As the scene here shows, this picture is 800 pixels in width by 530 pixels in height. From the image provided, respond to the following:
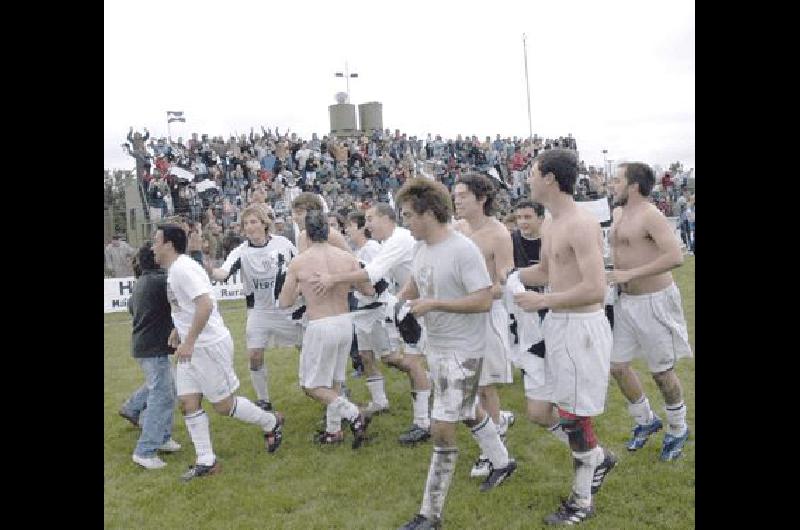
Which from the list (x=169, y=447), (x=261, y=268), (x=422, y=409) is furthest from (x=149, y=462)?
(x=422, y=409)

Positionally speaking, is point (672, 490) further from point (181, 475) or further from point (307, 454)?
point (181, 475)

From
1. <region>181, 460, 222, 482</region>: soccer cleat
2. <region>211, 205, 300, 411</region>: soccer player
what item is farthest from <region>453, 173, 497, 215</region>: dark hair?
<region>181, 460, 222, 482</region>: soccer cleat

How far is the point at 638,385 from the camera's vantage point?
556 centimetres

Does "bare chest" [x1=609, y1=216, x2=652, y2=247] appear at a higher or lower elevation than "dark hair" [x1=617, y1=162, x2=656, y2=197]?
lower

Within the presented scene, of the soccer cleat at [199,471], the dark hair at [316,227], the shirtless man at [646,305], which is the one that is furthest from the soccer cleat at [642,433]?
the soccer cleat at [199,471]

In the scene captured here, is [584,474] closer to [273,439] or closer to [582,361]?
[582,361]

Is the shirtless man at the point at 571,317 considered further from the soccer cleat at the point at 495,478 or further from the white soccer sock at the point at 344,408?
the white soccer sock at the point at 344,408

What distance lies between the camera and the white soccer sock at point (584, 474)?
4344 millimetres

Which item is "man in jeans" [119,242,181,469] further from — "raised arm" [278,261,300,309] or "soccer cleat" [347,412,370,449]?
"soccer cleat" [347,412,370,449]

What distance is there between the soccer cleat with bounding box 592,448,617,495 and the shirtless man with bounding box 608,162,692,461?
0.72 meters

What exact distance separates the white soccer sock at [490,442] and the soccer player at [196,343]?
217cm

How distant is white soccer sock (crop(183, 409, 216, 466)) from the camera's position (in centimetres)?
566
